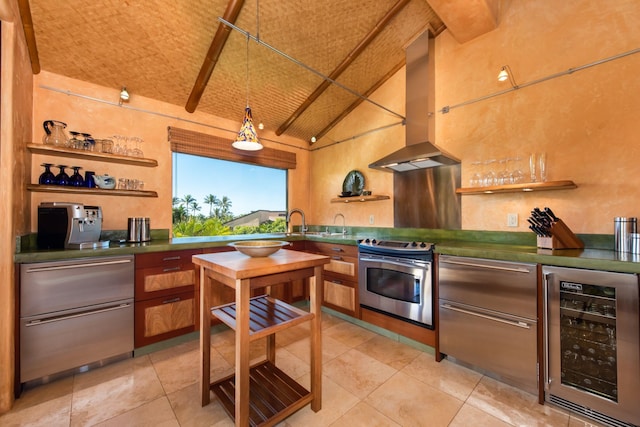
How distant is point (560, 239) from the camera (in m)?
1.93

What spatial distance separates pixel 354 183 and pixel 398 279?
176cm

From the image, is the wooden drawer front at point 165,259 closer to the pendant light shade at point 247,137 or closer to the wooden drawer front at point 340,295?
the pendant light shade at point 247,137

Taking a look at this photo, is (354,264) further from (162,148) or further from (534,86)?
(162,148)

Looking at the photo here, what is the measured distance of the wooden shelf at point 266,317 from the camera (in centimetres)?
139

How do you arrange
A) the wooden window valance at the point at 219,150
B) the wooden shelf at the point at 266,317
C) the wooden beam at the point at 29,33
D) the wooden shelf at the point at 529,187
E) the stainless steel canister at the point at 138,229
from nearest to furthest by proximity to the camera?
1. the wooden shelf at the point at 266,317
2. the wooden beam at the point at 29,33
3. the wooden shelf at the point at 529,187
4. the stainless steel canister at the point at 138,229
5. the wooden window valance at the point at 219,150

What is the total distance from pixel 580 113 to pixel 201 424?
356 centimetres

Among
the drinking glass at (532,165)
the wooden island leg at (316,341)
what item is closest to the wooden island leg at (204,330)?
the wooden island leg at (316,341)

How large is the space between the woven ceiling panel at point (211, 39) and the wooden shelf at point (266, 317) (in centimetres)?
251

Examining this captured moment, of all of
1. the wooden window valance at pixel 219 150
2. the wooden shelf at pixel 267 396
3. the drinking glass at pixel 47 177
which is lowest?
the wooden shelf at pixel 267 396

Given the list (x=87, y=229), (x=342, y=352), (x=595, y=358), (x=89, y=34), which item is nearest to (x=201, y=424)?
(x=342, y=352)

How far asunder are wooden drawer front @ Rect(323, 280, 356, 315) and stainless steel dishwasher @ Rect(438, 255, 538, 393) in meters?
0.98

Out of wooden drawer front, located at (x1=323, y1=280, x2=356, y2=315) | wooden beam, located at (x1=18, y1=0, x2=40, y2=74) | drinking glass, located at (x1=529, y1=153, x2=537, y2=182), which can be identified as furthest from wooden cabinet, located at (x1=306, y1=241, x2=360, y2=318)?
wooden beam, located at (x1=18, y1=0, x2=40, y2=74)

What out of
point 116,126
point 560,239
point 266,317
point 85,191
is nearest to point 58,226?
point 85,191

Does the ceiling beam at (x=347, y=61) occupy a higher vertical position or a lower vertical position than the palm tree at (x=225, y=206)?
higher
